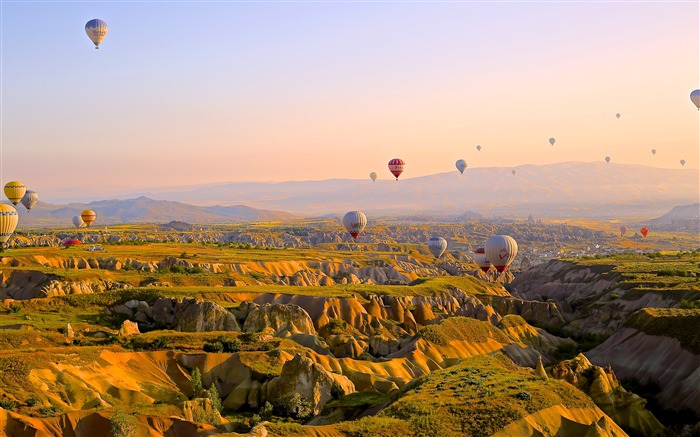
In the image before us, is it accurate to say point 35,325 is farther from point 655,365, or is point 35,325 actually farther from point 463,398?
point 655,365

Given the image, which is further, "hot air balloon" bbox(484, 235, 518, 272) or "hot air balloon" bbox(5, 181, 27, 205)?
"hot air balloon" bbox(5, 181, 27, 205)

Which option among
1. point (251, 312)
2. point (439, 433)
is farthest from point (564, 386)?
point (251, 312)

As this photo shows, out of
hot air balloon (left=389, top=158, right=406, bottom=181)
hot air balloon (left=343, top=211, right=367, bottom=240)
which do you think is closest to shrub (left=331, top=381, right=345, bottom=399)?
hot air balloon (left=343, top=211, right=367, bottom=240)

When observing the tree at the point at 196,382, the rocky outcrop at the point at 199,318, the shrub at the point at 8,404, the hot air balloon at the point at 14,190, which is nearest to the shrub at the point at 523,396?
the tree at the point at 196,382

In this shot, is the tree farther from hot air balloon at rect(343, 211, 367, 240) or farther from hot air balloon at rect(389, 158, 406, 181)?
hot air balloon at rect(389, 158, 406, 181)

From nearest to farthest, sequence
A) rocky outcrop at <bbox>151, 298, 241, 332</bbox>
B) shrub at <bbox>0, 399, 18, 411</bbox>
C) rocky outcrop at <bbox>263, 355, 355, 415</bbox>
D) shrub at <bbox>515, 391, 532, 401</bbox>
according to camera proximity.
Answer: shrub at <bbox>0, 399, 18, 411</bbox>
shrub at <bbox>515, 391, 532, 401</bbox>
rocky outcrop at <bbox>263, 355, 355, 415</bbox>
rocky outcrop at <bbox>151, 298, 241, 332</bbox>

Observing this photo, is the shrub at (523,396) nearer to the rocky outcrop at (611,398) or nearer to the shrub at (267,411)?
the rocky outcrop at (611,398)

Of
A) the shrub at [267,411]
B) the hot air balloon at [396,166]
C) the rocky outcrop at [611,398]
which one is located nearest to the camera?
the shrub at [267,411]
